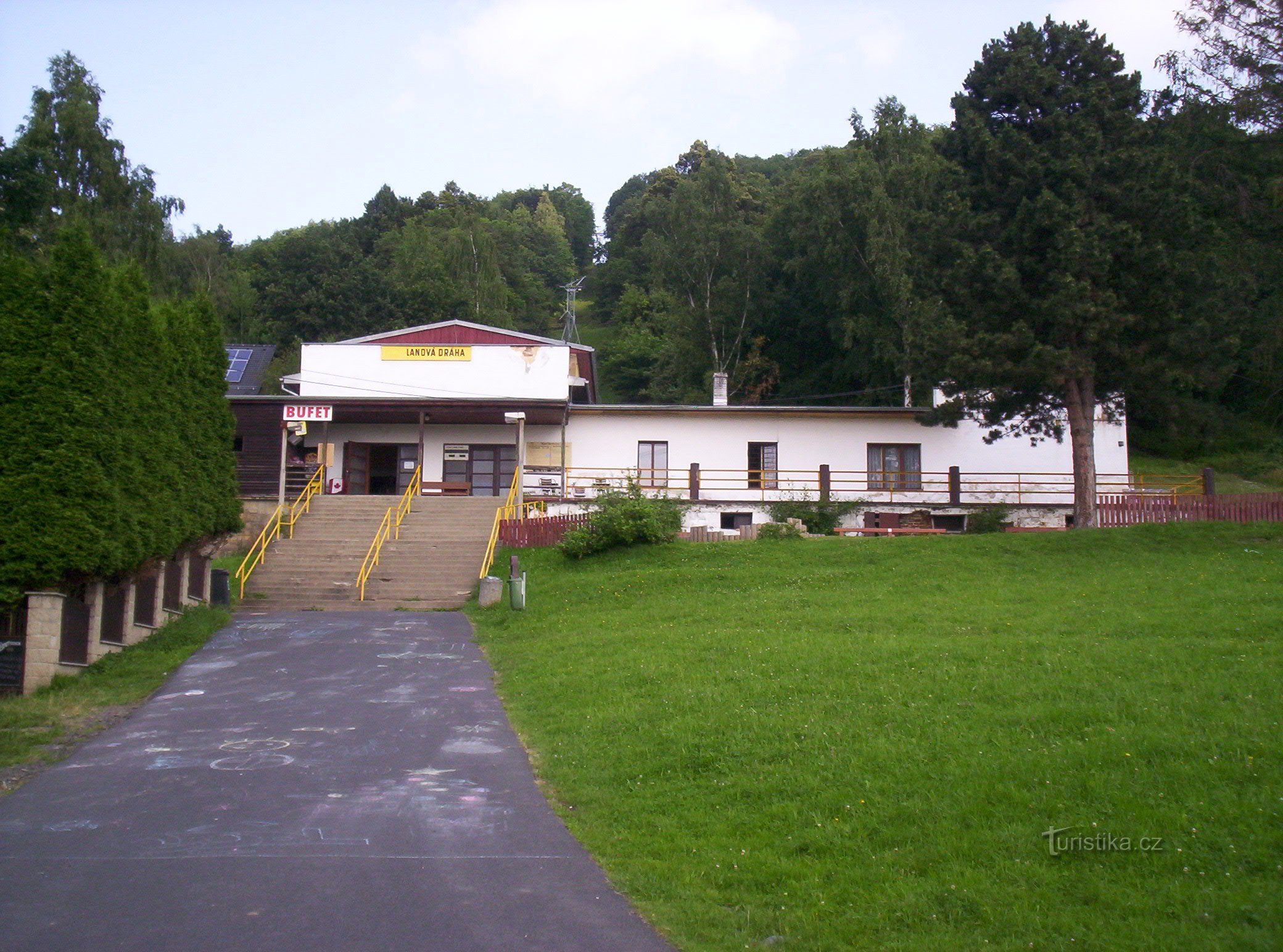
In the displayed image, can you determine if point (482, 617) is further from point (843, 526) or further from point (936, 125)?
point (936, 125)

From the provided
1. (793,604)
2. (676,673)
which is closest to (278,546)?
(793,604)

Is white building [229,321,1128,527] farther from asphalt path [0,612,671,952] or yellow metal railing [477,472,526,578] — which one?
asphalt path [0,612,671,952]

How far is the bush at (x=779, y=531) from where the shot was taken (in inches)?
1062

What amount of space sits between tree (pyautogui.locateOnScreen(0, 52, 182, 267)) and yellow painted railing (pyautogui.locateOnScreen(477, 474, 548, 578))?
1830 centimetres

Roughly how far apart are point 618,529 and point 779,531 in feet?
16.4

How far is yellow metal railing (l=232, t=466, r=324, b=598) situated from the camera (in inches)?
951

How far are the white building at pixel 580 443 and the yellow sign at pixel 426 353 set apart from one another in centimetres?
4

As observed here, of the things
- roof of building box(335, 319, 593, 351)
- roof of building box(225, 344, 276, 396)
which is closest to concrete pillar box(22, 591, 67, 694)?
roof of building box(335, 319, 593, 351)

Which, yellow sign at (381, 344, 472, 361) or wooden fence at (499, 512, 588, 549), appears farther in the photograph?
yellow sign at (381, 344, 472, 361)

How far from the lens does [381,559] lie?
25531mm

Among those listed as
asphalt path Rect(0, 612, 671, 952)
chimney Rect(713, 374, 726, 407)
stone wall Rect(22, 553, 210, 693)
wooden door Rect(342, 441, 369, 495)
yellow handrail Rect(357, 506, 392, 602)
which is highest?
chimney Rect(713, 374, 726, 407)

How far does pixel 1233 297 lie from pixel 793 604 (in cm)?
1684

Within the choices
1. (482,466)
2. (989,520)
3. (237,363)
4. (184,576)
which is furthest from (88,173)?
(989,520)

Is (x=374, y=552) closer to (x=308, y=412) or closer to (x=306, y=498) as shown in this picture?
(x=306, y=498)
